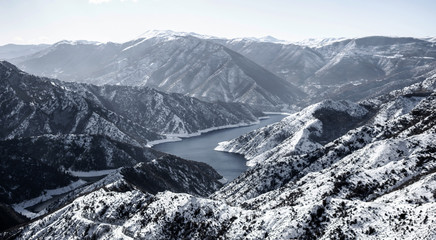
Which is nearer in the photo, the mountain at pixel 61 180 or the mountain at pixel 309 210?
the mountain at pixel 309 210

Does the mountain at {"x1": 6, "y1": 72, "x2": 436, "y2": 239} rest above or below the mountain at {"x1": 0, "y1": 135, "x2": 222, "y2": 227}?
above

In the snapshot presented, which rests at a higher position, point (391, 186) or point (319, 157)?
point (391, 186)

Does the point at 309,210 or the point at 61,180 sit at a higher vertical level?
the point at 309,210

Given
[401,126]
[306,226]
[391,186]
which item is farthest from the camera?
[401,126]

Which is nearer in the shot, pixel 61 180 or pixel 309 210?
pixel 309 210

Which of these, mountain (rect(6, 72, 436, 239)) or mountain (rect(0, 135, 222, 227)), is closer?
mountain (rect(6, 72, 436, 239))

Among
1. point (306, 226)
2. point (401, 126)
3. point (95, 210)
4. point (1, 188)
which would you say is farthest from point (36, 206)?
point (401, 126)

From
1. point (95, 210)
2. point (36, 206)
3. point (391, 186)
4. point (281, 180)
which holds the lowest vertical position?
point (36, 206)

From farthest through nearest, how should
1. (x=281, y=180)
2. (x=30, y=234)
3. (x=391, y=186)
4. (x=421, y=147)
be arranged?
(x=281, y=180)
(x=421, y=147)
(x=30, y=234)
(x=391, y=186)

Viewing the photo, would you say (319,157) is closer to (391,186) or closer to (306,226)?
(391,186)

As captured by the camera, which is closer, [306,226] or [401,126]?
[306,226]

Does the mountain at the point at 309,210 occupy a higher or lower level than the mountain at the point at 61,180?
higher
